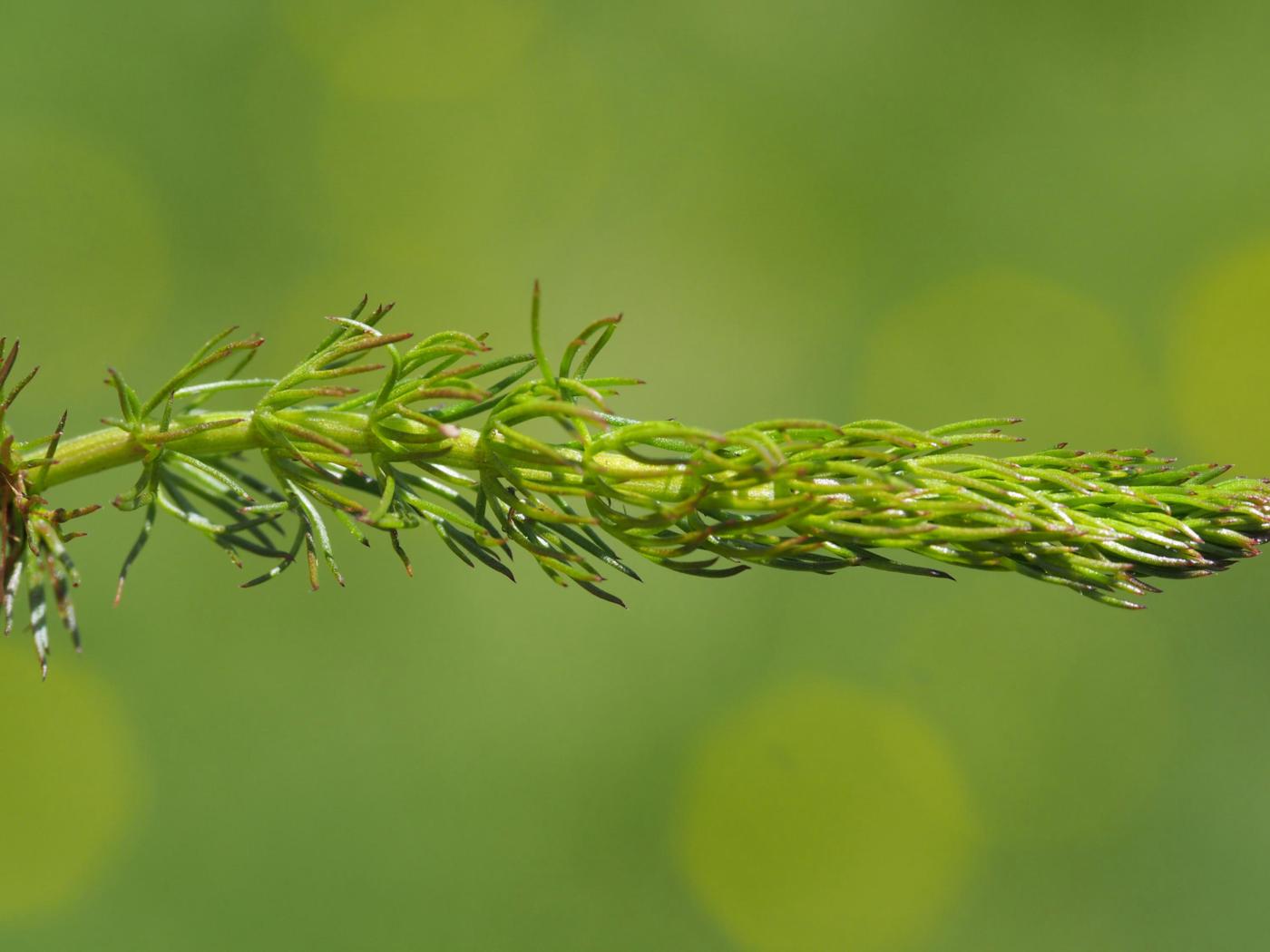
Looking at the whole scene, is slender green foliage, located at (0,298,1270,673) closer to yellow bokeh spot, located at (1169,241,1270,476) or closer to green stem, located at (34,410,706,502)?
green stem, located at (34,410,706,502)

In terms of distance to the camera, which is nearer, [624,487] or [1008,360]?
[624,487]

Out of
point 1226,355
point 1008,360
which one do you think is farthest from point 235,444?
point 1226,355

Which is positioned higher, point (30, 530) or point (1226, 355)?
point (1226, 355)

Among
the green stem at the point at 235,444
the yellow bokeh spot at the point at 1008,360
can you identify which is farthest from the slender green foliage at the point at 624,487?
the yellow bokeh spot at the point at 1008,360

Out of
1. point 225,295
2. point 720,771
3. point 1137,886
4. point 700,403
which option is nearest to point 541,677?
point 720,771

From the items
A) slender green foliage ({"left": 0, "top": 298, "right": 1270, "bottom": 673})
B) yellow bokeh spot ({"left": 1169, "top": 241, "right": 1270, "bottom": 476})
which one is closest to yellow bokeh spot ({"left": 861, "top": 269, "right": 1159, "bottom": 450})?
yellow bokeh spot ({"left": 1169, "top": 241, "right": 1270, "bottom": 476})

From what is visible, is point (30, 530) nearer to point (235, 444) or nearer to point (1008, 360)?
point (235, 444)
